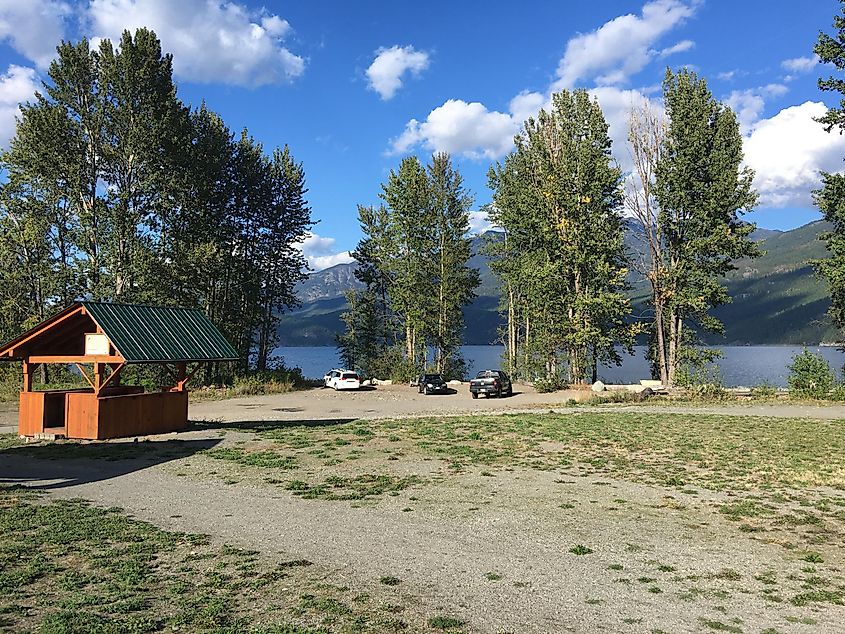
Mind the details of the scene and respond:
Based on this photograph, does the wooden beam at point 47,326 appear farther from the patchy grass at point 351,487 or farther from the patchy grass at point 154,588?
the patchy grass at point 154,588

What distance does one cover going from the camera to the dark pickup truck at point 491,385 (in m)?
38.8

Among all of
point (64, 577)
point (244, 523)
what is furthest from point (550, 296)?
point (64, 577)

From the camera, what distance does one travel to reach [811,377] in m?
32.4

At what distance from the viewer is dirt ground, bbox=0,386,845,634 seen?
21.5ft

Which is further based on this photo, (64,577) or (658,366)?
(658,366)

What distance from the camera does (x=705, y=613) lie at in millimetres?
6477

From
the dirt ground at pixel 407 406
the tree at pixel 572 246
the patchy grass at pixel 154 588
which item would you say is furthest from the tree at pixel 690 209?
the patchy grass at pixel 154 588

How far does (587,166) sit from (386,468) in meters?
34.7

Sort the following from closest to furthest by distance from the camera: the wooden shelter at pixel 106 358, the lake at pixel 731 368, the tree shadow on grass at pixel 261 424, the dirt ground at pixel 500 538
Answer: the dirt ground at pixel 500 538 < the wooden shelter at pixel 106 358 < the tree shadow on grass at pixel 261 424 < the lake at pixel 731 368

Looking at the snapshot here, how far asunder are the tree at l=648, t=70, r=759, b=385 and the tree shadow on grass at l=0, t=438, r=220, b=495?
1248 inches

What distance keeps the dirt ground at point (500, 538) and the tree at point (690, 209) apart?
97.5ft

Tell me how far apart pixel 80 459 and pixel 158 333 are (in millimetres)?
5706

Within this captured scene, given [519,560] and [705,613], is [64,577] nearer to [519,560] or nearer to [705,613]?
[519,560]

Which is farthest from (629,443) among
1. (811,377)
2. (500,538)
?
(811,377)
